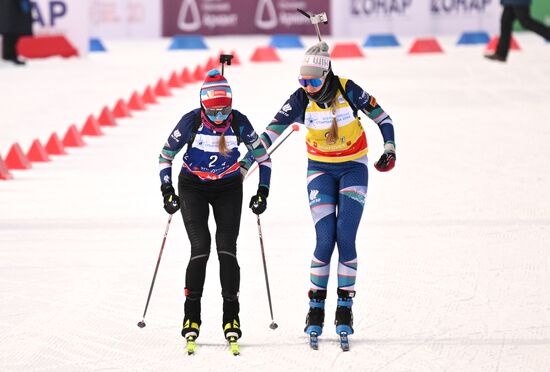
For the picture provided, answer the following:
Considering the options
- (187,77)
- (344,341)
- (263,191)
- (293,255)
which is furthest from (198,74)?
(344,341)

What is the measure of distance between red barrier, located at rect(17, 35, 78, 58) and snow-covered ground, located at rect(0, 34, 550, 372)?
25.9 feet

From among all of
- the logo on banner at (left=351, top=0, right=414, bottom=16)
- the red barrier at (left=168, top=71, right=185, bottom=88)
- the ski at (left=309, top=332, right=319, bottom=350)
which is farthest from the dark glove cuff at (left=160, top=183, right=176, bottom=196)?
the logo on banner at (left=351, top=0, right=414, bottom=16)

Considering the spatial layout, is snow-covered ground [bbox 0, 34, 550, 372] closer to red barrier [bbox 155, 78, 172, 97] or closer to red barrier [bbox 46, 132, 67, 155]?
red barrier [bbox 46, 132, 67, 155]

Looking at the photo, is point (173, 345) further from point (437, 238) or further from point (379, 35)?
point (379, 35)

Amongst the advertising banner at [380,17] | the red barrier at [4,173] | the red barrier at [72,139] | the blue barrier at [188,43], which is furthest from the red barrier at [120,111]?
the advertising banner at [380,17]

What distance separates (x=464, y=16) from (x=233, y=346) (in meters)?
27.3

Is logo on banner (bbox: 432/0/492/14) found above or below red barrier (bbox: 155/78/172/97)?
below

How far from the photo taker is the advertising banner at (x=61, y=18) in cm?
2592

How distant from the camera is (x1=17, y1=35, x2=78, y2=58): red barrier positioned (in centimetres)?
2619

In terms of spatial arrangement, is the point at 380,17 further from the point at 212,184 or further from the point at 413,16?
the point at 212,184

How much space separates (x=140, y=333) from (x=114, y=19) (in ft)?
91.9

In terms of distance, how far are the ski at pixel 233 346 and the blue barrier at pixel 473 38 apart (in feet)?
78.7

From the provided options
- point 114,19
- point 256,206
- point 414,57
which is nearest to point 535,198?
point 256,206

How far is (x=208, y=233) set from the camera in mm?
6684
